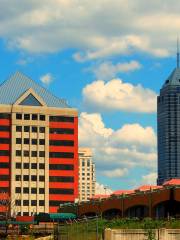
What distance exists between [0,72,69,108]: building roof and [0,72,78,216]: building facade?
358 centimetres

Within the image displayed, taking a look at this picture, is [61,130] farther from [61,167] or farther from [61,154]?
[61,167]

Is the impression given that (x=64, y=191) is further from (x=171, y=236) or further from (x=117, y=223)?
(x=171, y=236)

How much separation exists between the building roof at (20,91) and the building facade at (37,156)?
3.58 meters

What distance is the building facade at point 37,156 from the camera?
174 meters

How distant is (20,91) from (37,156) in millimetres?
21151

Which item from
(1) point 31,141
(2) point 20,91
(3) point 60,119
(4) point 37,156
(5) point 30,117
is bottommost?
(4) point 37,156

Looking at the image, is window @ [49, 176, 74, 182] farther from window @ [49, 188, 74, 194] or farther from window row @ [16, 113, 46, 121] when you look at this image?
window row @ [16, 113, 46, 121]

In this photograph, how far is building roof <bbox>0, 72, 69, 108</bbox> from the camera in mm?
183750

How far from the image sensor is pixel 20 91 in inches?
7421

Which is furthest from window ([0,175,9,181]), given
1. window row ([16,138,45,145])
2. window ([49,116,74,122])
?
window ([49,116,74,122])

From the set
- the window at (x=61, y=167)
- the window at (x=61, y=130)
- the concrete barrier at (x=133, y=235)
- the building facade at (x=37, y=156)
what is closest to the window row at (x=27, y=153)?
the building facade at (x=37, y=156)

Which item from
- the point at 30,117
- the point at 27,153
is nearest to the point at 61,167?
the point at 27,153

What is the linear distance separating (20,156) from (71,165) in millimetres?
13464

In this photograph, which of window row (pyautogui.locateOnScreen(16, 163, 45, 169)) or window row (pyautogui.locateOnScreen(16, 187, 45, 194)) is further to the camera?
window row (pyautogui.locateOnScreen(16, 163, 45, 169))
